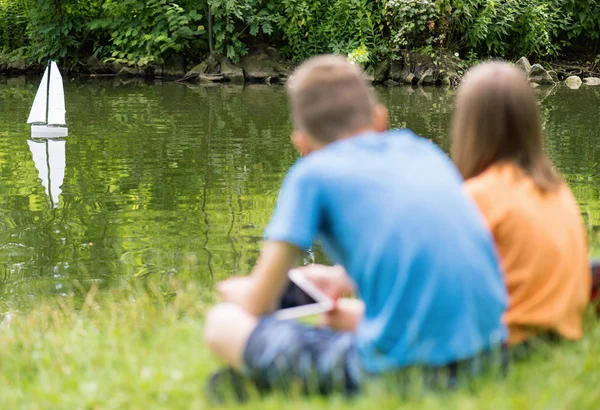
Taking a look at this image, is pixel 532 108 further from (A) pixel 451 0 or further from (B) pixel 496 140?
(A) pixel 451 0

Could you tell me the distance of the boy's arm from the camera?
7.98 ft

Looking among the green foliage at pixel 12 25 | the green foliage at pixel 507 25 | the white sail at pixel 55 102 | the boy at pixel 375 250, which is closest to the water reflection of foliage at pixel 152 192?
the white sail at pixel 55 102

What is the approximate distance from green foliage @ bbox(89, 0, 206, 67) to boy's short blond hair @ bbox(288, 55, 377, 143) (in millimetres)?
21463

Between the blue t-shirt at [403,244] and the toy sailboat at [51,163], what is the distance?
732 centimetres

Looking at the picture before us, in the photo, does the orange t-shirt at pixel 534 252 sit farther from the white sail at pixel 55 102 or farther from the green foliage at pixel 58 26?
the green foliage at pixel 58 26

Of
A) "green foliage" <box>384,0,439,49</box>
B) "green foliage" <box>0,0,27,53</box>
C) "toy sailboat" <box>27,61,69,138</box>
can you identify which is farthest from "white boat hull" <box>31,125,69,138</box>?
"green foliage" <box>0,0,27,53</box>

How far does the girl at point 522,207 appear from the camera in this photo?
2.66m

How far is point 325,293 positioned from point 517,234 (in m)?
0.74

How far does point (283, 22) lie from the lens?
24.1m

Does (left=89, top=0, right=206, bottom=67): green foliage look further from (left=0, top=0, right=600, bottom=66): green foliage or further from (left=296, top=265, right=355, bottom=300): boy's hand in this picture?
(left=296, top=265, right=355, bottom=300): boy's hand

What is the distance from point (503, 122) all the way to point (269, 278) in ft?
3.13

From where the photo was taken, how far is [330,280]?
3.03m

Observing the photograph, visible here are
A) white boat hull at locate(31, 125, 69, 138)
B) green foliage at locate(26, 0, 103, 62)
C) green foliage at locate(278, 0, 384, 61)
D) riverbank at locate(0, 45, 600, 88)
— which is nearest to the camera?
white boat hull at locate(31, 125, 69, 138)

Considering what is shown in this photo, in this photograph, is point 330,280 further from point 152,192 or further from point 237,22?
point 237,22
